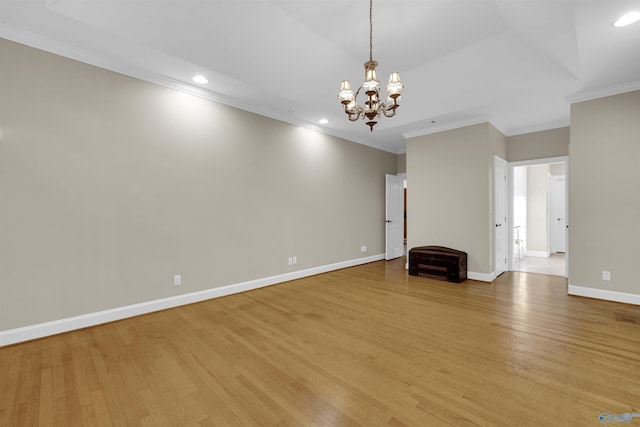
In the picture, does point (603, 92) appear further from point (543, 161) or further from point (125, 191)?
point (125, 191)

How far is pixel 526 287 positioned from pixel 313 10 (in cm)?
504

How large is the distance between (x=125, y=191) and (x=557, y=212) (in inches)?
384

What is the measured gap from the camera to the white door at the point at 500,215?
4.96m

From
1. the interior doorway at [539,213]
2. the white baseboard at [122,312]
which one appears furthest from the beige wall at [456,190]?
the white baseboard at [122,312]

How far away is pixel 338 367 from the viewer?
218 cm

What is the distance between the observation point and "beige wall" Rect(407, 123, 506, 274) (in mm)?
4715

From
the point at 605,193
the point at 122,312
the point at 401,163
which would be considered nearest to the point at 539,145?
the point at 605,193

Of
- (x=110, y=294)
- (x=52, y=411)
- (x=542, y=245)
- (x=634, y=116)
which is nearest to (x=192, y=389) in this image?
(x=52, y=411)

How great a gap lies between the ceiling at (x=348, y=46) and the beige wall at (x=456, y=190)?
0.60m

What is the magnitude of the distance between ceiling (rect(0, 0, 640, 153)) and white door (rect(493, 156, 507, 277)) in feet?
3.53

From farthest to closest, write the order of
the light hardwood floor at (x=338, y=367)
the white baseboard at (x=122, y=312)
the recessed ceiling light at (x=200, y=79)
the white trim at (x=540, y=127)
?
the white trim at (x=540, y=127), the recessed ceiling light at (x=200, y=79), the white baseboard at (x=122, y=312), the light hardwood floor at (x=338, y=367)

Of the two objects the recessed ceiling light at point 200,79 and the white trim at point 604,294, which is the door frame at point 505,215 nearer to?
the white trim at point 604,294

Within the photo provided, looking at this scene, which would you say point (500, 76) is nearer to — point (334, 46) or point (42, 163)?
point (334, 46)

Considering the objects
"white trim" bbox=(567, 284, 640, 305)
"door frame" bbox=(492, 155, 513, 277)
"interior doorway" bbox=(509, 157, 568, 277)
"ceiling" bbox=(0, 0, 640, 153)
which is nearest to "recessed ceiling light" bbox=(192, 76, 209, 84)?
"ceiling" bbox=(0, 0, 640, 153)
